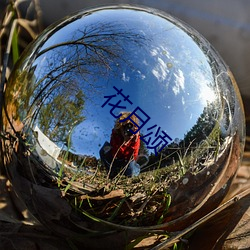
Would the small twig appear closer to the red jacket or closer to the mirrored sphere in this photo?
the mirrored sphere

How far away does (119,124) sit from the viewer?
1545mm

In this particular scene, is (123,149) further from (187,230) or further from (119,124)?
(187,230)

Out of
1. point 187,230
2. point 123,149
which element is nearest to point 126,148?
point 123,149

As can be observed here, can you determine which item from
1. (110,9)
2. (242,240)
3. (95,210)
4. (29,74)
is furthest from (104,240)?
(110,9)

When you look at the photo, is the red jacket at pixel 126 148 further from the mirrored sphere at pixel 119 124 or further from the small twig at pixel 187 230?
the small twig at pixel 187 230

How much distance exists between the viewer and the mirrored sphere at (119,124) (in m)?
1.56

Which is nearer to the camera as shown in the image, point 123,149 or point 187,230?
point 123,149


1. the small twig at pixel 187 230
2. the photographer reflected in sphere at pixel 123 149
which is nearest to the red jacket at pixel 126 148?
the photographer reflected in sphere at pixel 123 149

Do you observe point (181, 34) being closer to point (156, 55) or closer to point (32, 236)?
point (156, 55)

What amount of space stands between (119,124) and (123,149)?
63 mm

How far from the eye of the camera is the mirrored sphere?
156 centimetres

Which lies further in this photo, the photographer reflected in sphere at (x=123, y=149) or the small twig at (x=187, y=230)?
the small twig at (x=187, y=230)

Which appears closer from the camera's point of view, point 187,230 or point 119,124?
point 119,124

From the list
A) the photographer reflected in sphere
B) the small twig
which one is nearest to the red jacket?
the photographer reflected in sphere
